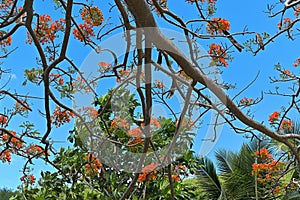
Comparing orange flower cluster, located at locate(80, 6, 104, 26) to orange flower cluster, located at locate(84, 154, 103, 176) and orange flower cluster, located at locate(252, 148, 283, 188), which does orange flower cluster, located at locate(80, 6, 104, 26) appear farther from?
orange flower cluster, located at locate(252, 148, 283, 188)

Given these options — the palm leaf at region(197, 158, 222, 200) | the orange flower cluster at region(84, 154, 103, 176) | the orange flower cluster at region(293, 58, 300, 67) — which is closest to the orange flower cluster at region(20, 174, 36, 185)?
the orange flower cluster at region(84, 154, 103, 176)

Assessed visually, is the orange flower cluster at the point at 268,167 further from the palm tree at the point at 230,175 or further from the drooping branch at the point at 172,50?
the palm tree at the point at 230,175

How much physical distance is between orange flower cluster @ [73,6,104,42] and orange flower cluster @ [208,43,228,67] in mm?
614

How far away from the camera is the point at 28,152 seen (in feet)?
7.70

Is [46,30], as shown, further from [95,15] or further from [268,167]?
[268,167]

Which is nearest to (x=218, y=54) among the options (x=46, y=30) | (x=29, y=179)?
(x=46, y=30)

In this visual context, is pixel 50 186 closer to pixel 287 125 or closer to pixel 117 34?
pixel 117 34

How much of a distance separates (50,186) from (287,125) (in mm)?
1823

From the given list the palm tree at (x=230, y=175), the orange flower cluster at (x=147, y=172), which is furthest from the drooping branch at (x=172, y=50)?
the palm tree at (x=230, y=175)

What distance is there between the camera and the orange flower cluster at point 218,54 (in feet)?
6.29

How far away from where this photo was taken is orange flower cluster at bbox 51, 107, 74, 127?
104 inches

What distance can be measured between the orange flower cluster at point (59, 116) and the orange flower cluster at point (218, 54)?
1.07 m

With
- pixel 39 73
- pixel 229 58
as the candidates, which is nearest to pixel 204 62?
pixel 229 58

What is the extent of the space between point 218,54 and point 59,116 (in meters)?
1.18
